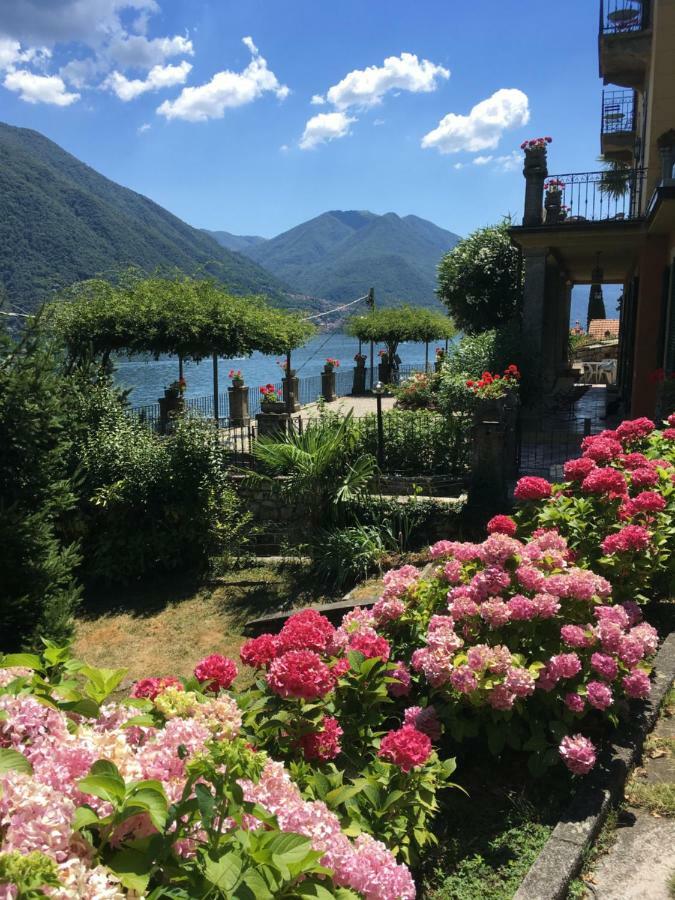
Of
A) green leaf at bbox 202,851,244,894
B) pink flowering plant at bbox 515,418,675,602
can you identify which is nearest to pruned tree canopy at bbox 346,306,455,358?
pink flowering plant at bbox 515,418,675,602

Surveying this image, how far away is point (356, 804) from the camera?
248 cm

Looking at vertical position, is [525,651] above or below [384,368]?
below

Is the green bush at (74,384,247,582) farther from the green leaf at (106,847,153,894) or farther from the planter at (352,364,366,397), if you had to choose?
the planter at (352,364,366,397)

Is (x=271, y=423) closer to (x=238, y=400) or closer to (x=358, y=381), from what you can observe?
(x=238, y=400)

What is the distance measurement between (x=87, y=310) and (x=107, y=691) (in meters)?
12.8

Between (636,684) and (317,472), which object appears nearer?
(636,684)

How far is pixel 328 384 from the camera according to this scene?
74.2 ft

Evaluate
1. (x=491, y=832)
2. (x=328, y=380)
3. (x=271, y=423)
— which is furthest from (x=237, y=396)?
(x=491, y=832)

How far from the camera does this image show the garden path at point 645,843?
8.36 ft

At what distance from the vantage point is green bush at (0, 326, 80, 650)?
5.34 m

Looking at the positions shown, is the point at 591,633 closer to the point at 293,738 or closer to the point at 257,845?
the point at 293,738

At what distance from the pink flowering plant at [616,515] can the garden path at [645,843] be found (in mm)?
1034

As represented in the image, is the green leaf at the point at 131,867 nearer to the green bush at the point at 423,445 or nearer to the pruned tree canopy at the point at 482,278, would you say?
the green bush at the point at 423,445

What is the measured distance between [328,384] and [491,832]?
20.1 metres
